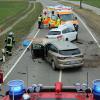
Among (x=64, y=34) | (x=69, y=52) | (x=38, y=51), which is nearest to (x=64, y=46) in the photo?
(x=69, y=52)

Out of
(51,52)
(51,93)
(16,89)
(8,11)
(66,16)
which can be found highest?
(16,89)

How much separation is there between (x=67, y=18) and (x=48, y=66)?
1875 cm

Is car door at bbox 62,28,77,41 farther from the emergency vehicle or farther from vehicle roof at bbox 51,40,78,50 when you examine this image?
the emergency vehicle

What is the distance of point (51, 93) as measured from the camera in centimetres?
664

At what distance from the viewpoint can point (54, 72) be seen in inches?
819

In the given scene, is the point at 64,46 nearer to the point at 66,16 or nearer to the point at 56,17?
the point at 66,16

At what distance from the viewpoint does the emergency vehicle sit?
20.2ft

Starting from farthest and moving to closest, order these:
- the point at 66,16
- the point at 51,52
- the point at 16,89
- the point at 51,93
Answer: the point at 66,16, the point at 51,52, the point at 51,93, the point at 16,89

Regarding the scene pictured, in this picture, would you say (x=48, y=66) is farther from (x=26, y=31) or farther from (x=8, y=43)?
(x=26, y=31)

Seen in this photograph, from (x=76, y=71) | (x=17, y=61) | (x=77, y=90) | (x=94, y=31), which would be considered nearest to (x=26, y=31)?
(x=94, y=31)

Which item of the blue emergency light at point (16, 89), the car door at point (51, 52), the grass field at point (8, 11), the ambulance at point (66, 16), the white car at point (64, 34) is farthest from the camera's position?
the grass field at point (8, 11)

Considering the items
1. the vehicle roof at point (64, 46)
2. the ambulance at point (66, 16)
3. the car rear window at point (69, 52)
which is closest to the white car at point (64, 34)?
the ambulance at point (66, 16)

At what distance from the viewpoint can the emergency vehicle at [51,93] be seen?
6.14 m

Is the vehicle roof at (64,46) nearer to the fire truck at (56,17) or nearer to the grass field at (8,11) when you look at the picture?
the fire truck at (56,17)
